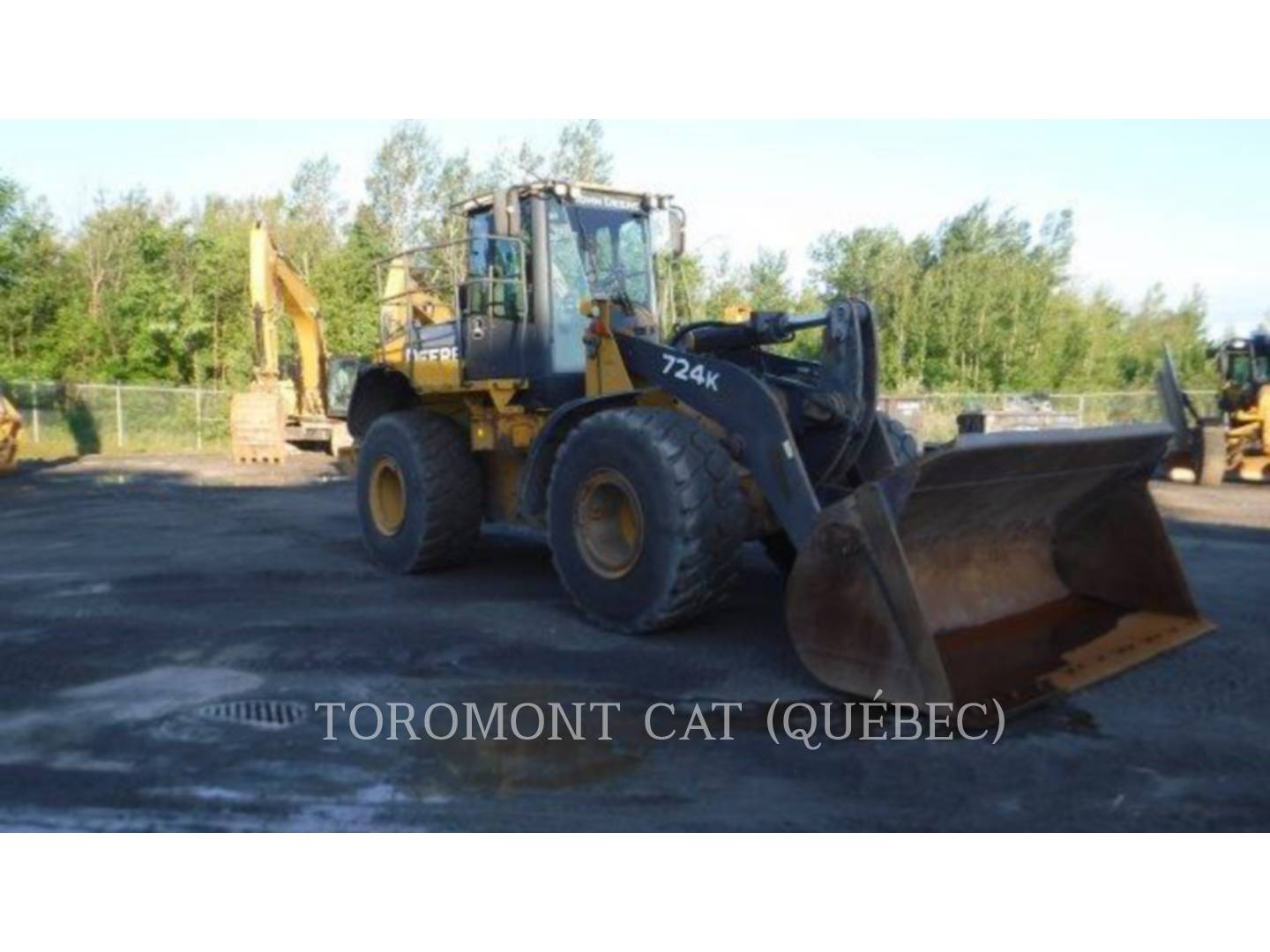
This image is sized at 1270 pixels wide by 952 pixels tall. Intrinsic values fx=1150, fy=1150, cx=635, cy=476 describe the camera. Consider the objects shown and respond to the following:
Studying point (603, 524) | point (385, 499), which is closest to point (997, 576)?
point (603, 524)

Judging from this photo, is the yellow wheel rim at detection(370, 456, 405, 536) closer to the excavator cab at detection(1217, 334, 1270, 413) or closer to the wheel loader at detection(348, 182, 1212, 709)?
the wheel loader at detection(348, 182, 1212, 709)

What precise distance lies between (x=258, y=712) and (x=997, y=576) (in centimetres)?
409

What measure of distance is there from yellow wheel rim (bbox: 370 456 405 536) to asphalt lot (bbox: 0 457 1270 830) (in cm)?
46

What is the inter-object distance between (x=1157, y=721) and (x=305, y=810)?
388 cm

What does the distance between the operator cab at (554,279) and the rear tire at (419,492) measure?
71cm

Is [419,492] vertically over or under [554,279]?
under

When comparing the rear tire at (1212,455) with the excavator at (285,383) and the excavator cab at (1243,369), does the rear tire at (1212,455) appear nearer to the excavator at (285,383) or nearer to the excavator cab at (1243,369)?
the excavator cab at (1243,369)

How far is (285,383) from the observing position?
2366 cm

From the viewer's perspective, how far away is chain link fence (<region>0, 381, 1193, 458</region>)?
29.3 meters

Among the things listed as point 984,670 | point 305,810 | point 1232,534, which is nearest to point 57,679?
point 305,810

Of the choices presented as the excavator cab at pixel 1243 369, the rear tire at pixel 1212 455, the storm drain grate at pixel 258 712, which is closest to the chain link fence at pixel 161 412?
the excavator cab at pixel 1243 369

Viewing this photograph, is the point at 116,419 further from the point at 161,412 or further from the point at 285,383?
the point at 285,383

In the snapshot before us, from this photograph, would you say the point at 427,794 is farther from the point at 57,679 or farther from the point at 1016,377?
the point at 1016,377

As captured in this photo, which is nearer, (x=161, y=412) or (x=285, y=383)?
(x=285, y=383)
